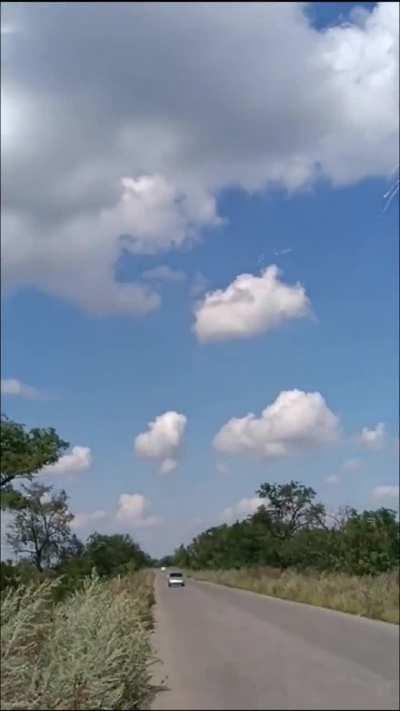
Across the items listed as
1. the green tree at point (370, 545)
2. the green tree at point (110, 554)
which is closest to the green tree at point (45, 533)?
the green tree at point (110, 554)

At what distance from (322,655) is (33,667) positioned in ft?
24.7

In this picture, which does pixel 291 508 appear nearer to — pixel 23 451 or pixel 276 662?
pixel 276 662

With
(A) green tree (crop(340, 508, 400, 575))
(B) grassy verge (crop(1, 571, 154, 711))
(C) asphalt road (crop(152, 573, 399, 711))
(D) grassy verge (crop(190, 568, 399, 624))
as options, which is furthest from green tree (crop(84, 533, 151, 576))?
(A) green tree (crop(340, 508, 400, 575))

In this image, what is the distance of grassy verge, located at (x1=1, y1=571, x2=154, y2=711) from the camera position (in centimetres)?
666

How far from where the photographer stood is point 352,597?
25.5 meters

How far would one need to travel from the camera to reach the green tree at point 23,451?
36.2 m

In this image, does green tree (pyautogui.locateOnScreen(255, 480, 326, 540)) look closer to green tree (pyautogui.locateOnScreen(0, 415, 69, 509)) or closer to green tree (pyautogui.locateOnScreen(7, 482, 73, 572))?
green tree (pyautogui.locateOnScreen(7, 482, 73, 572))

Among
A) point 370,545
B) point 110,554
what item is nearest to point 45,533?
point 110,554

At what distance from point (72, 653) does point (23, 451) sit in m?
32.0

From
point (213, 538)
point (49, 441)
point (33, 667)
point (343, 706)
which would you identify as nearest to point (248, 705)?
point (343, 706)

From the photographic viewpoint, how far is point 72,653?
716 centimetres

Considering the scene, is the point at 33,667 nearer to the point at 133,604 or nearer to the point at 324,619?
the point at 133,604

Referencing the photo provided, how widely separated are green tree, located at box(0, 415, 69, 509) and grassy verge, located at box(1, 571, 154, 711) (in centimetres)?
2605


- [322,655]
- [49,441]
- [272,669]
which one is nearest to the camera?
[272,669]
